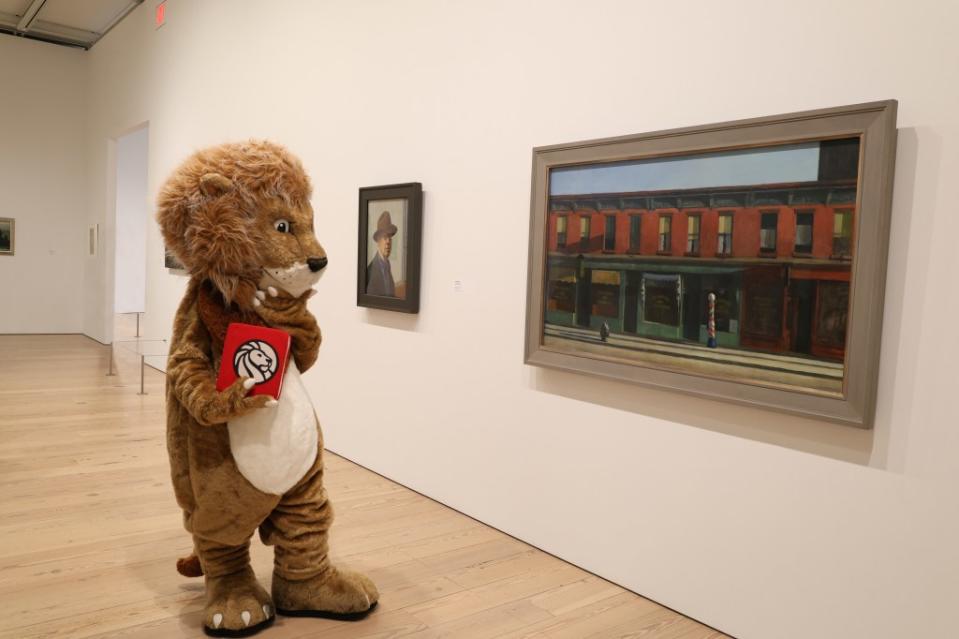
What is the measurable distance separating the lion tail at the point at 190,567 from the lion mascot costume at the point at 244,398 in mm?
252

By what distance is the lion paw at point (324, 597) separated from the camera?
2.87 m

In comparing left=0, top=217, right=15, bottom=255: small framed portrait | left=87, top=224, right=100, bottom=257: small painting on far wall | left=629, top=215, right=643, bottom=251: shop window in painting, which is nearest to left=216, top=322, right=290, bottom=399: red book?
left=629, top=215, right=643, bottom=251: shop window in painting

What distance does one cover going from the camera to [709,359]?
2.96 meters

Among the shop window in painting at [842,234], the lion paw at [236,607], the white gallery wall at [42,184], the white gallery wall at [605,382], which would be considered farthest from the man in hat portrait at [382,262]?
the white gallery wall at [42,184]

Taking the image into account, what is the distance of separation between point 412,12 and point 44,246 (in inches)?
385

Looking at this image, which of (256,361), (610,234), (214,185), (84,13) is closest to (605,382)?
(610,234)

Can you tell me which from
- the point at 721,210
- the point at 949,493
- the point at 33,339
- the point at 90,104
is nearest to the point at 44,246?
the point at 33,339

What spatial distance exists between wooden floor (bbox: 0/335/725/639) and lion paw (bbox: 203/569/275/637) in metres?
0.08

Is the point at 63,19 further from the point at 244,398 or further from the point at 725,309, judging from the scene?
the point at 725,309

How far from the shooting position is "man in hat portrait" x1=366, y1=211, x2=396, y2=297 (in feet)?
15.6

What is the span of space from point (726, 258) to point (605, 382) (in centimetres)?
84

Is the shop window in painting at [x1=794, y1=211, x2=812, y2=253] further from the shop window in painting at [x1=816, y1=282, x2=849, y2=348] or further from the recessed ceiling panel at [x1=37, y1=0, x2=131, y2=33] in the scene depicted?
the recessed ceiling panel at [x1=37, y1=0, x2=131, y2=33]

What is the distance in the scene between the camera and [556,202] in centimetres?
356

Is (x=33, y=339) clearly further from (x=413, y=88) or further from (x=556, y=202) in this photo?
(x=556, y=202)
